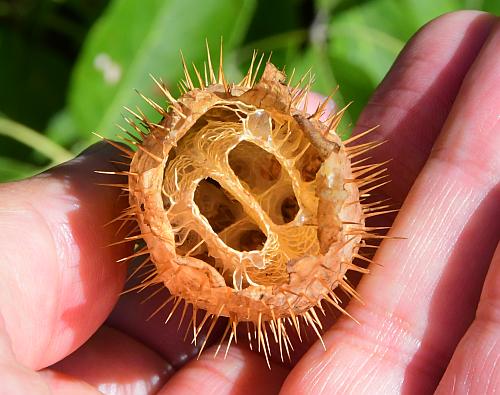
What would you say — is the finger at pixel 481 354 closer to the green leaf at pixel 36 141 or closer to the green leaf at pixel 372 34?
the green leaf at pixel 372 34

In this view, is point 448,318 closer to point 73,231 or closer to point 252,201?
point 252,201

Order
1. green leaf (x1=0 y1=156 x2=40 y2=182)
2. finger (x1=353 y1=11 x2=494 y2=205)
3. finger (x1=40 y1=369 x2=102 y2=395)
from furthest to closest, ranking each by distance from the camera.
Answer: green leaf (x1=0 y1=156 x2=40 y2=182), finger (x1=353 y1=11 x2=494 y2=205), finger (x1=40 y1=369 x2=102 y2=395)

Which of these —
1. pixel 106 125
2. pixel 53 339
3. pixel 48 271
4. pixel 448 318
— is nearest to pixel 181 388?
pixel 53 339

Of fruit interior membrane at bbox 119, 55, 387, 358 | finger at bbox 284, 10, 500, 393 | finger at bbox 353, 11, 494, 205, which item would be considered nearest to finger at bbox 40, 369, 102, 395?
fruit interior membrane at bbox 119, 55, 387, 358

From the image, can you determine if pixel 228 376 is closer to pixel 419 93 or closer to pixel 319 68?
pixel 419 93

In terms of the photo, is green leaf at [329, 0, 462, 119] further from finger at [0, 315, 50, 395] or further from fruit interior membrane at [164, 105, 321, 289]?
finger at [0, 315, 50, 395]

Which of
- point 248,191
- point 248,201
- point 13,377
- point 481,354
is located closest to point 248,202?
point 248,201
